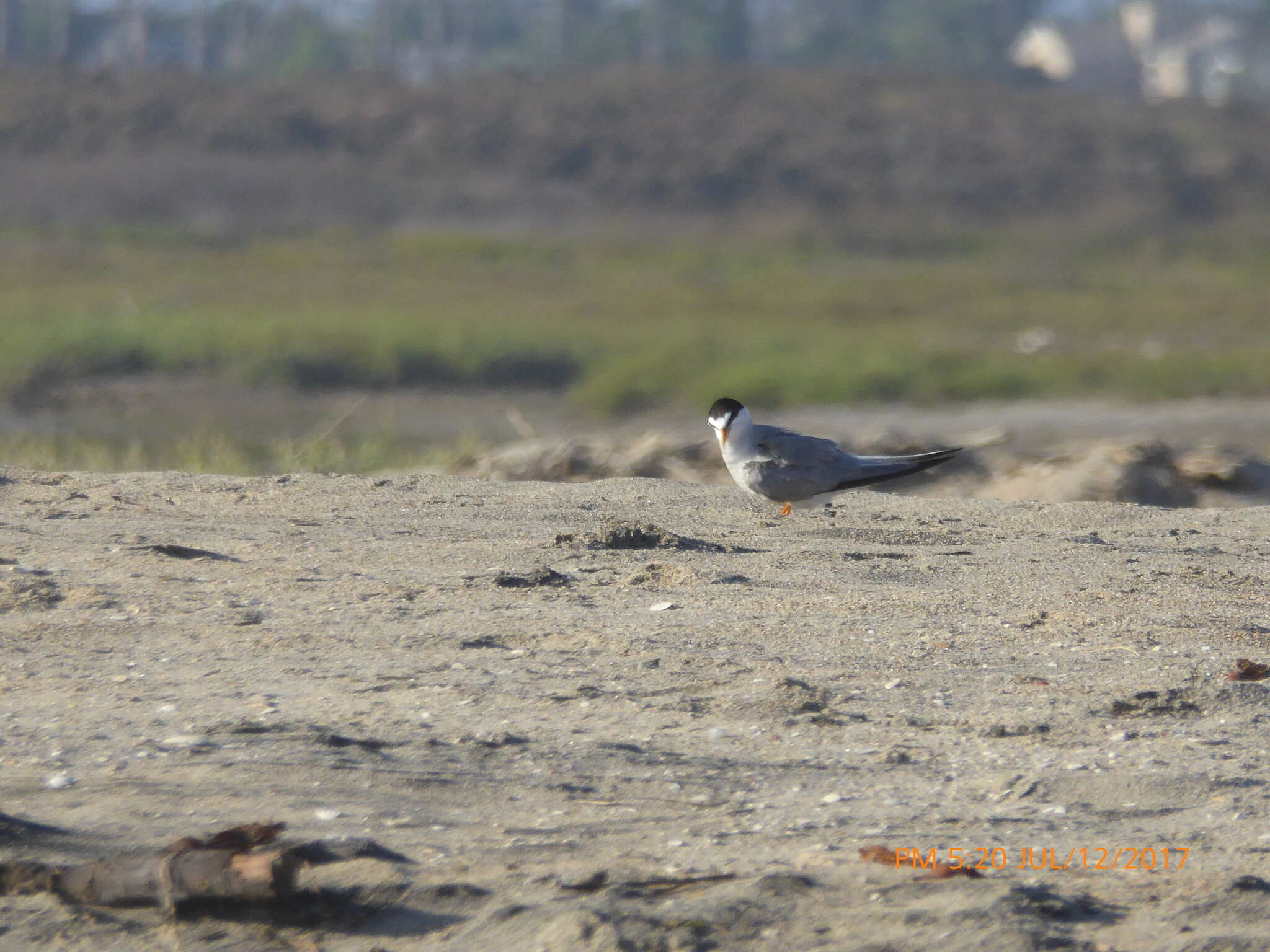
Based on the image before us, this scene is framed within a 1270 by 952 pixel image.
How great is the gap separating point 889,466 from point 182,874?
351 centimetres

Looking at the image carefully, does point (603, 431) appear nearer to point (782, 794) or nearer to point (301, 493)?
point (301, 493)

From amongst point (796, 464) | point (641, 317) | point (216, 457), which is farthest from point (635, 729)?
point (641, 317)

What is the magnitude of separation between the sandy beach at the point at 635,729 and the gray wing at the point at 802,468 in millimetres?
367

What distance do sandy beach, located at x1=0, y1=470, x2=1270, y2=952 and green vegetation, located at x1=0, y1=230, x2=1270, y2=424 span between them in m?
6.37

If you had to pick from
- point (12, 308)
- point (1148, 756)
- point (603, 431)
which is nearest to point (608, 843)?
point (1148, 756)

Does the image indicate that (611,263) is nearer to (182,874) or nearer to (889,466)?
(889,466)

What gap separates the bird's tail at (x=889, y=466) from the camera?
5.44 meters

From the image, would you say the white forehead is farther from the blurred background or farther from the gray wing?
the blurred background

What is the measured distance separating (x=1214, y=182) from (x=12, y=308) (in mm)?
32632

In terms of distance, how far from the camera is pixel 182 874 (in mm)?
2467

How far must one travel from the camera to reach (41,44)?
61875 mm

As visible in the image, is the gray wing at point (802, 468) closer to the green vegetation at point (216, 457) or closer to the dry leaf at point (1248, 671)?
the dry leaf at point (1248, 671)

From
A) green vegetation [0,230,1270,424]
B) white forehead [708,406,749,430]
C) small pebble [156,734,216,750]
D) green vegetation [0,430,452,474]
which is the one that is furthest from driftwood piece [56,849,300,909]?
green vegetation [0,230,1270,424]

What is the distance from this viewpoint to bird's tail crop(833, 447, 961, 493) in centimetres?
544
